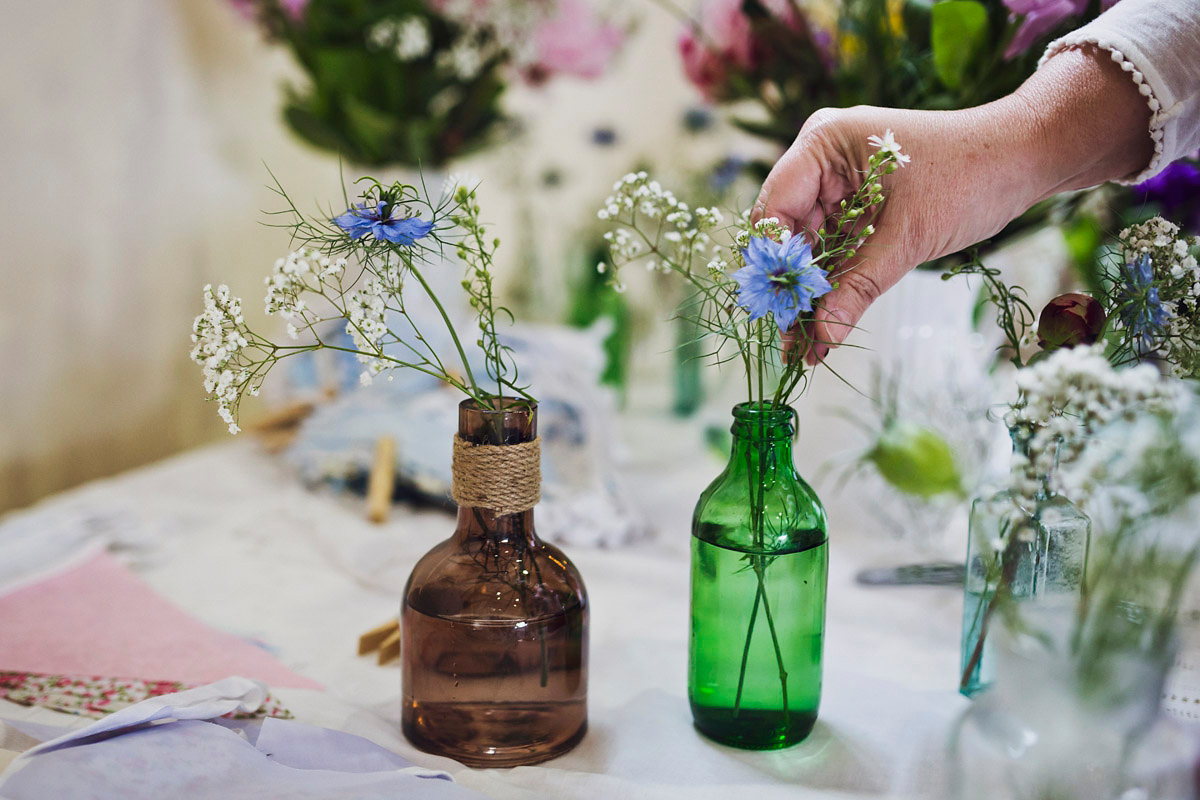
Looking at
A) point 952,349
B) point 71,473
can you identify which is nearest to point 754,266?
point 952,349

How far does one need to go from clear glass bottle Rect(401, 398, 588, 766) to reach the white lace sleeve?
42 cm

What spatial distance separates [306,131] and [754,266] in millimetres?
932

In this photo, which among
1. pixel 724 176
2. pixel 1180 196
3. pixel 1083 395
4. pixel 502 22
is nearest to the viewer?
pixel 1083 395

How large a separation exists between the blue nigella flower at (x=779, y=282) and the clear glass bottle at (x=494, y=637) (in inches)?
6.5

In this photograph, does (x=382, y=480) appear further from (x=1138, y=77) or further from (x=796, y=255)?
(x=1138, y=77)

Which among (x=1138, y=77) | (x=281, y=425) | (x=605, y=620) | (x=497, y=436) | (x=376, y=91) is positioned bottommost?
(x=605, y=620)

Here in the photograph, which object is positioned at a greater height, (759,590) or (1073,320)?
(1073,320)

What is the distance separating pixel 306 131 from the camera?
1207 mm

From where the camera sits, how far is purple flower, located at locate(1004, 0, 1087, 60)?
25.4 inches

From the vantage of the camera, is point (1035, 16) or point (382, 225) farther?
point (1035, 16)

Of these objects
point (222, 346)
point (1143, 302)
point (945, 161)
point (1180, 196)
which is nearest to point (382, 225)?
point (222, 346)

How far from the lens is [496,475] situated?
1.76 feet

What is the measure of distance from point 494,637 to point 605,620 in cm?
28

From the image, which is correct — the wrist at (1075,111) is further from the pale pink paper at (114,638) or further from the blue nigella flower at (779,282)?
the pale pink paper at (114,638)
